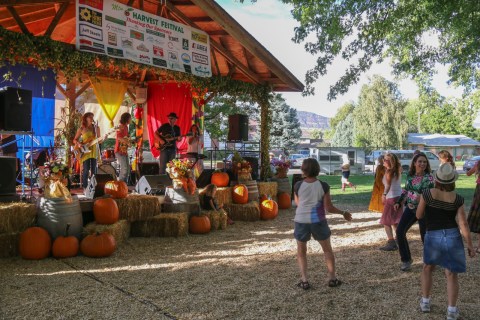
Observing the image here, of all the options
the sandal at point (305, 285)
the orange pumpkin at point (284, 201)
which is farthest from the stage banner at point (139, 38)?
the sandal at point (305, 285)

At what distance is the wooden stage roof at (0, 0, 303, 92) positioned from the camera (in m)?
9.68

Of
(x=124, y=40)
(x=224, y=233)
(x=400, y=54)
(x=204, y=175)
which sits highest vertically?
(x=400, y=54)

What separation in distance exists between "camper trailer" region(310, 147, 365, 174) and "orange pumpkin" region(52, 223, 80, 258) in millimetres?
25191

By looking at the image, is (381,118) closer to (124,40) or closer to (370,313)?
(124,40)

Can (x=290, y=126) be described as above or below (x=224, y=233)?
above

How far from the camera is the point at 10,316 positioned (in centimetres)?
398

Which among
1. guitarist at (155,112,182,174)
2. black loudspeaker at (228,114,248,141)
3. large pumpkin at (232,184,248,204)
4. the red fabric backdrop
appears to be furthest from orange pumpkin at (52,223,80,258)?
the red fabric backdrop

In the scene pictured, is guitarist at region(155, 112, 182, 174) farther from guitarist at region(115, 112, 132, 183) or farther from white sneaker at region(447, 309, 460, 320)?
white sneaker at region(447, 309, 460, 320)

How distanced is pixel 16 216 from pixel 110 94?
8.02 meters

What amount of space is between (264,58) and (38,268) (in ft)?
25.0

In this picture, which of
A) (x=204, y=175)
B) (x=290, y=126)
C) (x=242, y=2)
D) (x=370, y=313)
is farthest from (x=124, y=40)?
(x=290, y=126)

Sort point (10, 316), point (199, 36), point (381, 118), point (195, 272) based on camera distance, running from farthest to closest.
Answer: point (381, 118) < point (199, 36) < point (195, 272) < point (10, 316)

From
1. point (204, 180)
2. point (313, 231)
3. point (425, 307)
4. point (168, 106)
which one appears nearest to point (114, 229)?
point (313, 231)

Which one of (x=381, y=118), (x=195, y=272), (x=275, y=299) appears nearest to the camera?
(x=275, y=299)
